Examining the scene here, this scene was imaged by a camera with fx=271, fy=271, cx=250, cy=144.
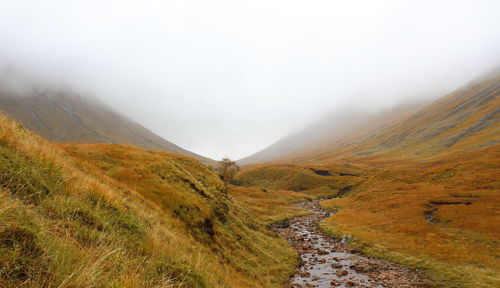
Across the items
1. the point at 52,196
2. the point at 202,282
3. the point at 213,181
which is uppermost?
the point at 52,196

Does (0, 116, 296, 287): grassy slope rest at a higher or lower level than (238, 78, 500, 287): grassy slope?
higher

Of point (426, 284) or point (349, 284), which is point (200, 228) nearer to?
point (349, 284)

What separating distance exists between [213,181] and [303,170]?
118 metres

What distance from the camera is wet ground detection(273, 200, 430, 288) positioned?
28047 millimetres

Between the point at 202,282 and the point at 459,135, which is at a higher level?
the point at 202,282

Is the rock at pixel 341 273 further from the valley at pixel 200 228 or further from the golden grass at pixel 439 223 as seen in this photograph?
the golden grass at pixel 439 223

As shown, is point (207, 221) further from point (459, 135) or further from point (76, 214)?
point (459, 135)

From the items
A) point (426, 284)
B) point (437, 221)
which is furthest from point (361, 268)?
point (437, 221)

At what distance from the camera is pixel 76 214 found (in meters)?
8.84

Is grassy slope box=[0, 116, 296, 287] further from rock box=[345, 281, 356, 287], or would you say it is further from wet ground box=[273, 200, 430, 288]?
rock box=[345, 281, 356, 287]

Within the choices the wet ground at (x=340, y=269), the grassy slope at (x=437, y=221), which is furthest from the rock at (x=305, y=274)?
the grassy slope at (x=437, y=221)

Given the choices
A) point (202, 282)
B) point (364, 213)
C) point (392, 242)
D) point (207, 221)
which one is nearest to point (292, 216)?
point (364, 213)

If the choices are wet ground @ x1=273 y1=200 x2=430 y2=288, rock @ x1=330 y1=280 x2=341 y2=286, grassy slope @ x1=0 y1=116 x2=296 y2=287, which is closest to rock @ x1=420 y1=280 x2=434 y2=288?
wet ground @ x1=273 y1=200 x2=430 y2=288

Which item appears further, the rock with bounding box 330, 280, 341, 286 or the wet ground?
the wet ground
